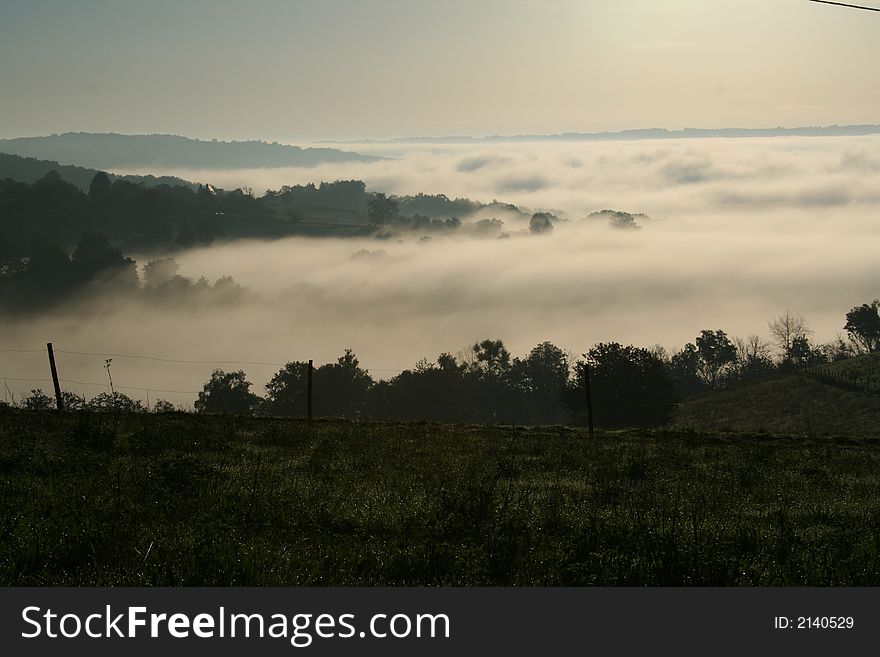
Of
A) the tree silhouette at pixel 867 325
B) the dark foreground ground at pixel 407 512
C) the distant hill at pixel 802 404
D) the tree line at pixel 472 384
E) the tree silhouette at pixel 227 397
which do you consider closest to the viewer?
the dark foreground ground at pixel 407 512

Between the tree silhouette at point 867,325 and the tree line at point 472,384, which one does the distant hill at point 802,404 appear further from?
the tree silhouette at point 867,325

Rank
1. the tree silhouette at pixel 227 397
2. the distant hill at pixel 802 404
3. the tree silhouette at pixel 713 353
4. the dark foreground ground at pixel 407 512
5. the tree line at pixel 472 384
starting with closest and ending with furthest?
the dark foreground ground at pixel 407 512 → the distant hill at pixel 802 404 → the tree line at pixel 472 384 → the tree silhouette at pixel 227 397 → the tree silhouette at pixel 713 353

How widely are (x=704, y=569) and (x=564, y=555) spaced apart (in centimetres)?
184

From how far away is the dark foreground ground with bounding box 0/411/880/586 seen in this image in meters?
9.62

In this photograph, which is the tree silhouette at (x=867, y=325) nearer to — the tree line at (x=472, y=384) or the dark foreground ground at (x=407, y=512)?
the tree line at (x=472, y=384)

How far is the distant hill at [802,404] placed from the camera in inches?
3233

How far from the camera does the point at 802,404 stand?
9344 centimetres

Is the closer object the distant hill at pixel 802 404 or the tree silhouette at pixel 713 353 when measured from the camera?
the distant hill at pixel 802 404

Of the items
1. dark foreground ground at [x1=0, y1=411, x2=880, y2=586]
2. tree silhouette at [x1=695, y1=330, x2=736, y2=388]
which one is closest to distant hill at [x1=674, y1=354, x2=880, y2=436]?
tree silhouette at [x1=695, y1=330, x2=736, y2=388]

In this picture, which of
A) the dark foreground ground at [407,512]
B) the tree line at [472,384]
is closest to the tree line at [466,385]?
the tree line at [472,384]

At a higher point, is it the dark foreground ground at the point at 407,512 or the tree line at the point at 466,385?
the dark foreground ground at the point at 407,512

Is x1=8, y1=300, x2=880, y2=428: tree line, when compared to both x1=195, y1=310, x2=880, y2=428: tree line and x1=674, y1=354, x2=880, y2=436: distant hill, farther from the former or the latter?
x1=674, y1=354, x2=880, y2=436: distant hill

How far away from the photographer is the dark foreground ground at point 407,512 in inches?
379

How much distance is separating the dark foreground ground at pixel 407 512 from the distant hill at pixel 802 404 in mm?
60083
